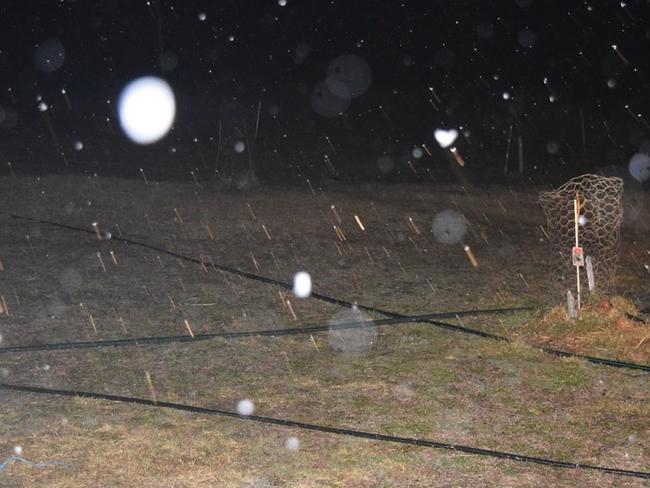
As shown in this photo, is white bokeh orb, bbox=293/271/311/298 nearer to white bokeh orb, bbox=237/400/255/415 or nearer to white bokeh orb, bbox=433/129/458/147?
white bokeh orb, bbox=237/400/255/415

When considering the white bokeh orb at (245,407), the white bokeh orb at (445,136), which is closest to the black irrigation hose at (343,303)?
the white bokeh orb at (245,407)

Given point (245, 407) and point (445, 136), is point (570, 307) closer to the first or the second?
point (245, 407)

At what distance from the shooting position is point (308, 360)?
183 inches

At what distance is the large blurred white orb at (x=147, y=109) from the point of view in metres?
16.0

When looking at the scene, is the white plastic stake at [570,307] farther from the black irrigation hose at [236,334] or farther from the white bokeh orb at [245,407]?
the white bokeh orb at [245,407]

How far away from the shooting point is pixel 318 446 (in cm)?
346

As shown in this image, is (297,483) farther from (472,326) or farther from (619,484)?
(472,326)

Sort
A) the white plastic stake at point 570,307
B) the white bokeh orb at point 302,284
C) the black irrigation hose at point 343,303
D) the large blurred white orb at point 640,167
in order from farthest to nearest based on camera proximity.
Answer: the large blurred white orb at point 640,167 → the white bokeh orb at point 302,284 → the white plastic stake at point 570,307 → the black irrigation hose at point 343,303

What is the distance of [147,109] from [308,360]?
48.6 feet

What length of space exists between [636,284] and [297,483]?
4.37 m

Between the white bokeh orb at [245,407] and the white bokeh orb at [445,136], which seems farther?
the white bokeh orb at [445,136]

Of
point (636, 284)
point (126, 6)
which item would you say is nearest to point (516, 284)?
point (636, 284)

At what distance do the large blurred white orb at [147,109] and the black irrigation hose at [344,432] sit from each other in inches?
453

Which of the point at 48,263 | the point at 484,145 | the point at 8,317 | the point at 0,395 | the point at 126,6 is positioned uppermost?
the point at 126,6
